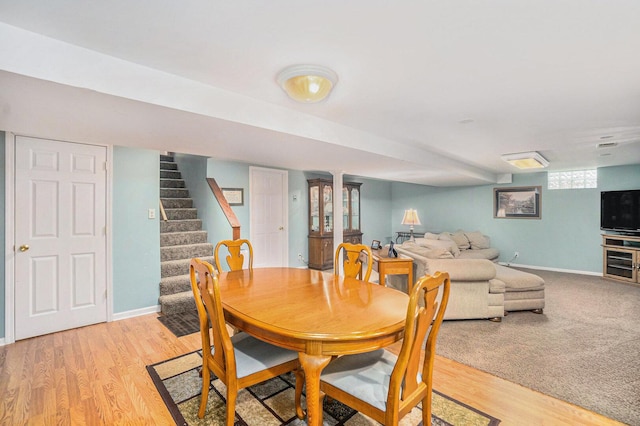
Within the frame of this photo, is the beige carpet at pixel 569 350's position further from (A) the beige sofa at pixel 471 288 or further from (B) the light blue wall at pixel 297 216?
(B) the light blue wall at pixel 297 216

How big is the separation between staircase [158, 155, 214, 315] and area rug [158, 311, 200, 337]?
0.40 ft

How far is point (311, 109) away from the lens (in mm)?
2676

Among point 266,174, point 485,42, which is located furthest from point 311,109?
point 266,174

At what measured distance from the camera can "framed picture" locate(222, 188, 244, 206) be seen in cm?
498

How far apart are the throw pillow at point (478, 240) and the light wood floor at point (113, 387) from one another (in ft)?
15.8

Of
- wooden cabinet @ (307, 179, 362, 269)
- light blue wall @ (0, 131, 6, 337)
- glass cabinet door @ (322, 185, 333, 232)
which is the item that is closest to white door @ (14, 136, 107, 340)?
light blue wall @ (0, 131, 6, 337)

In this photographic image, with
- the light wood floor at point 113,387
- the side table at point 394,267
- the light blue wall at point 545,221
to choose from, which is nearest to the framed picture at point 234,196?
the light wood floor at point 113,387

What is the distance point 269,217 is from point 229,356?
4135mm

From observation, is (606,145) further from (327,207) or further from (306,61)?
(327,207)

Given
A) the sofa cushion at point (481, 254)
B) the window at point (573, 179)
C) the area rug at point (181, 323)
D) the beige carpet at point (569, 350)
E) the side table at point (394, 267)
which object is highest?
the window at point (573, 179)

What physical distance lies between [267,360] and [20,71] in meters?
1.97

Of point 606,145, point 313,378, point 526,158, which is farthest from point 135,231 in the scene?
point 606,145

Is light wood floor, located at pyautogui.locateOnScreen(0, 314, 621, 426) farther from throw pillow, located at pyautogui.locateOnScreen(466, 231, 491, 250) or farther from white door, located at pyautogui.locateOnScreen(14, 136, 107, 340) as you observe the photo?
throw pillow, located at pyautogui.locateOnScreen(466, 231, 491, 250)

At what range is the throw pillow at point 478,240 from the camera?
674 centimetres
